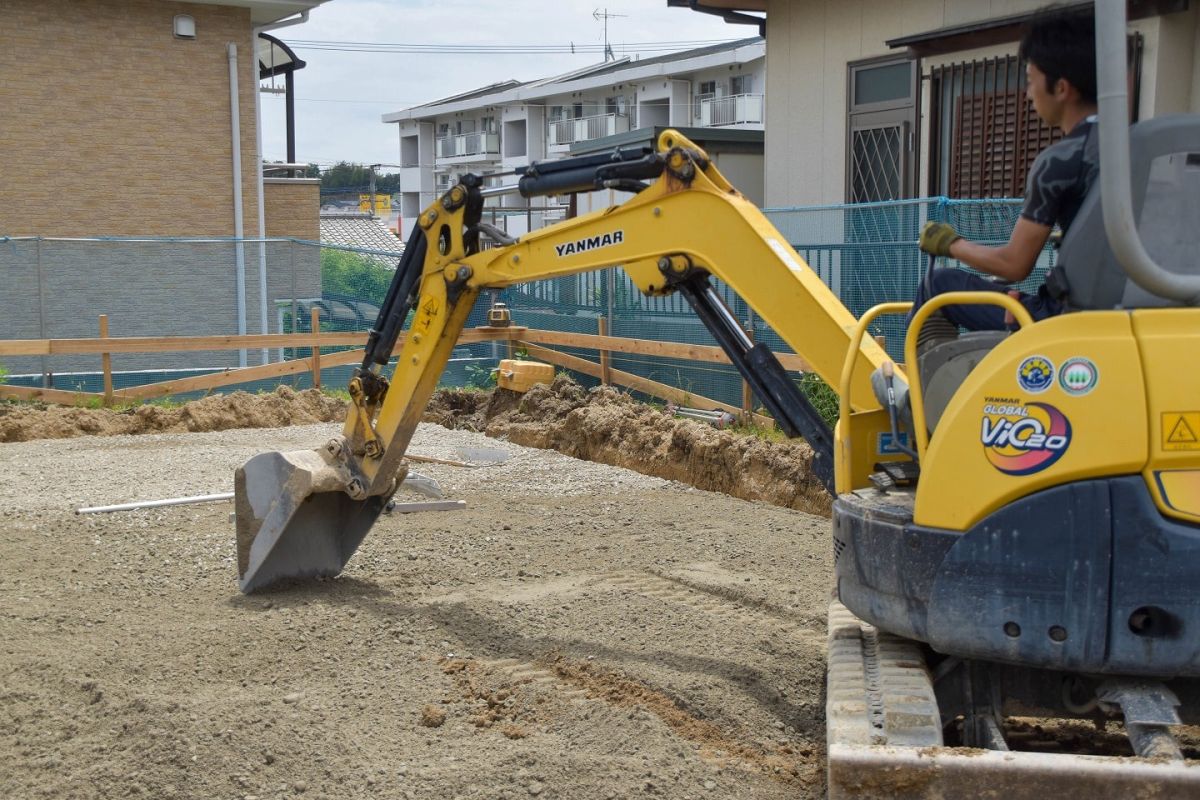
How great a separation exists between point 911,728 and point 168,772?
267 centimetres

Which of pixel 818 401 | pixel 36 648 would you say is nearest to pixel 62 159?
pixel 818 401

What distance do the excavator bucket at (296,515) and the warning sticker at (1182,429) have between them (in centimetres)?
447

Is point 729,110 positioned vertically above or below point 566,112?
below

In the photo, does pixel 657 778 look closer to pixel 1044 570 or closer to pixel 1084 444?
pixel 1044 570

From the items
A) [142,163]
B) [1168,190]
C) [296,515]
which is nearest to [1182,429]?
[1168,190]

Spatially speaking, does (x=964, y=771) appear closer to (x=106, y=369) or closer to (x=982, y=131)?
(x=982, y=131)

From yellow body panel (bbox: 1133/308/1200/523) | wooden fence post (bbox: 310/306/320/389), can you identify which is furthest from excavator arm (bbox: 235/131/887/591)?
wooden fence post (bbox: 310/306/320/389)

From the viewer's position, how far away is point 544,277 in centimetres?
631

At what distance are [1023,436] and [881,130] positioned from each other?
38.7 ft

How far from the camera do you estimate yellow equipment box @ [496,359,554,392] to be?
16281 millimetres

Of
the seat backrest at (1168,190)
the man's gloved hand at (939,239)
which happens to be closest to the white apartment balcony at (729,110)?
the man's gloved hand at (939,239)

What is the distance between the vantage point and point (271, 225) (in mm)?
26719

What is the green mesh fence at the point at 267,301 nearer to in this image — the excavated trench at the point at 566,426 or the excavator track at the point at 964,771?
the excavated trench at the point at 566,426

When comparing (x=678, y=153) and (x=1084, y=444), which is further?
(x=678, y=153)
